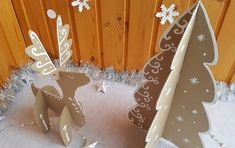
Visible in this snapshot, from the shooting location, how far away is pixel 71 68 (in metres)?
1.11

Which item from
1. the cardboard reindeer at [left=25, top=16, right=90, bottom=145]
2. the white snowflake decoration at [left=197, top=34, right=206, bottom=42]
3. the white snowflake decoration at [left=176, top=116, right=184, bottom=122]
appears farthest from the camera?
the white snowflake decoration at [left=176, top=116, right=184, bottom=122]

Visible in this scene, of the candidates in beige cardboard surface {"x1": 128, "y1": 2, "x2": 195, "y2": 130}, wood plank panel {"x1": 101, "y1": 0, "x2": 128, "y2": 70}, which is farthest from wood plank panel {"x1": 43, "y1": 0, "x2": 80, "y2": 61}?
beige cardboard surface {"x1": 128, "y1": 2, "x2": 195, "y2": 130}

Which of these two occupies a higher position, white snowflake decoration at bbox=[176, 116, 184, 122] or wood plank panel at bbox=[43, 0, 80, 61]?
wood plank panel at bbox=[43, 0, 80, 61]

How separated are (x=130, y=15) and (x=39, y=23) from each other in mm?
328

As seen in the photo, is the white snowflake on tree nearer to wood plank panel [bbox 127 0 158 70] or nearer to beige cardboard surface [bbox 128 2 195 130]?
beige cardboard surface [bbox 128 2 195 130]

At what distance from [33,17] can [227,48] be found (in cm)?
66

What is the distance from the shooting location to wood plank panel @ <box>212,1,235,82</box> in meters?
0.87

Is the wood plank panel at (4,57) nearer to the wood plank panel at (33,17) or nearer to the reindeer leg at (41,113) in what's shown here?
the wood plank panel at (33,17)

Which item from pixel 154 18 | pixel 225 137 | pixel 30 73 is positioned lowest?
pixel 225 137

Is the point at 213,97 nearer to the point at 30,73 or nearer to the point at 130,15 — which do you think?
the point at 130,15

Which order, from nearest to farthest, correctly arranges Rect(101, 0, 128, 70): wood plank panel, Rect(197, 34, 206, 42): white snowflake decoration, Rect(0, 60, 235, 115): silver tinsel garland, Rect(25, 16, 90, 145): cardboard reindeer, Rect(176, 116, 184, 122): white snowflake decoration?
Rect(197, 34, 206, 42): white snowflake decoration → Rect(25, 16, 90, 145): cardboard reindeer → Rect(176, 116, 184, 122): white snowflake decoration → Rect(101, 0, 128, 70): wood plank panel → Rect(0, 60, 235, 115): silver tinsel garland

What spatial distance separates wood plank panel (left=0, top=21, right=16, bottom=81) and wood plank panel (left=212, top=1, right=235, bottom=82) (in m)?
0.71

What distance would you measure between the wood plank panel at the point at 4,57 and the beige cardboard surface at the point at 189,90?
0.58 meters

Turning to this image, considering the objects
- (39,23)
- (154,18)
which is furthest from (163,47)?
(39,23)
